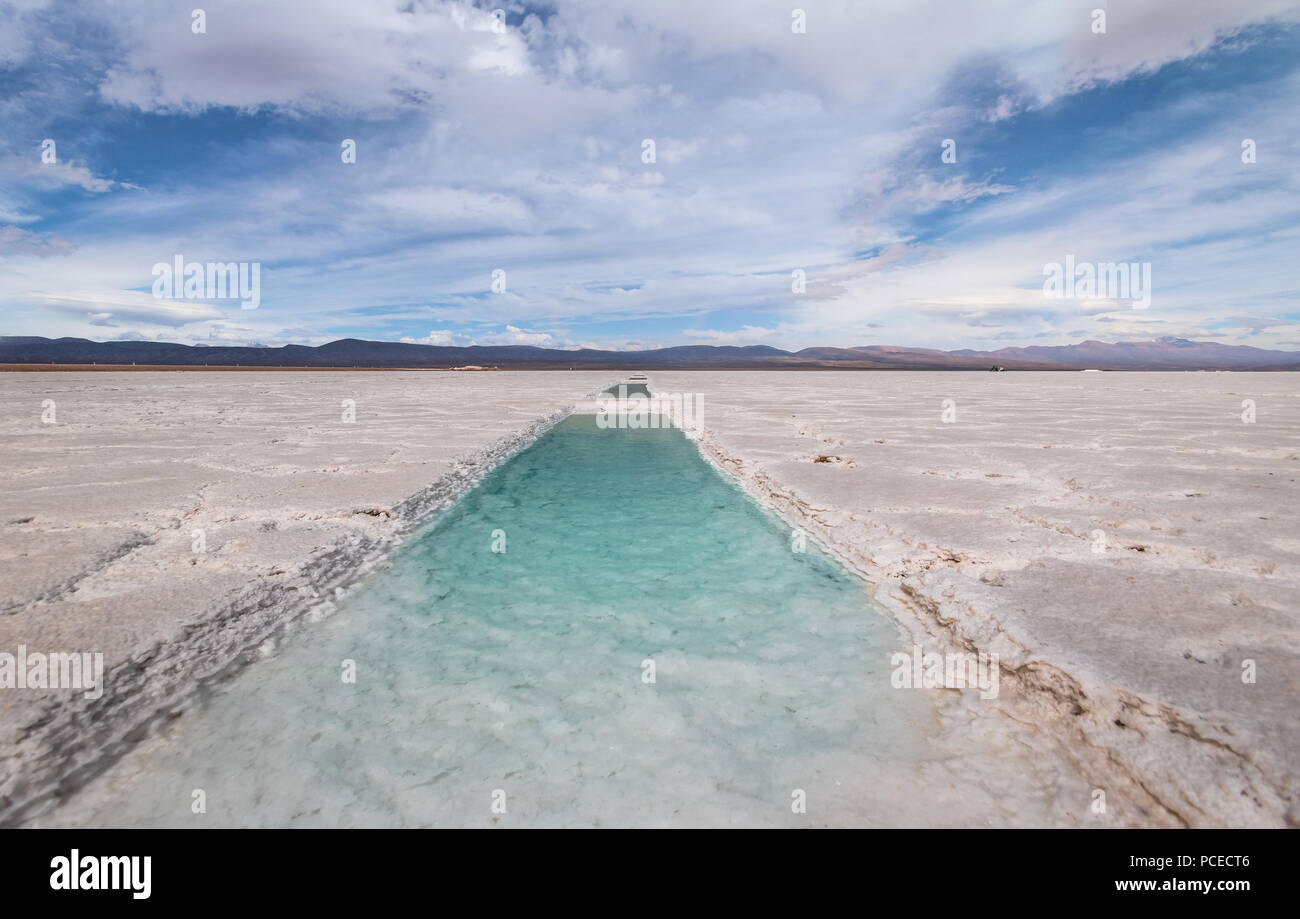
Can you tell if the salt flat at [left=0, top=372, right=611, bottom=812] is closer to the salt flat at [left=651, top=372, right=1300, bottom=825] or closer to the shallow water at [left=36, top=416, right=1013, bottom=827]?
the shallow water at [left=36, top=416, right=1013, bottom=827]

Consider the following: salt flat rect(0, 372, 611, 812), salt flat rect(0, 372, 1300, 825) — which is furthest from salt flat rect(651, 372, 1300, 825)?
salt flat rect(0, 372, 611, 812)

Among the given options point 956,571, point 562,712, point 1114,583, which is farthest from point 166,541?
point 1114,583

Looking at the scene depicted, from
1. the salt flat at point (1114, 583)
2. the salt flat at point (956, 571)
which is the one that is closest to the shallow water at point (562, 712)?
the salt flat at point (956, 571)

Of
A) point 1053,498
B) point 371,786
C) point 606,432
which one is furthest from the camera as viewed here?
point 606,432

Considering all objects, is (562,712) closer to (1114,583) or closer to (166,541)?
(1114,583)

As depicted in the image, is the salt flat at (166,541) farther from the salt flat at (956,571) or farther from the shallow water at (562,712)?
the shallow water at (562,712)
